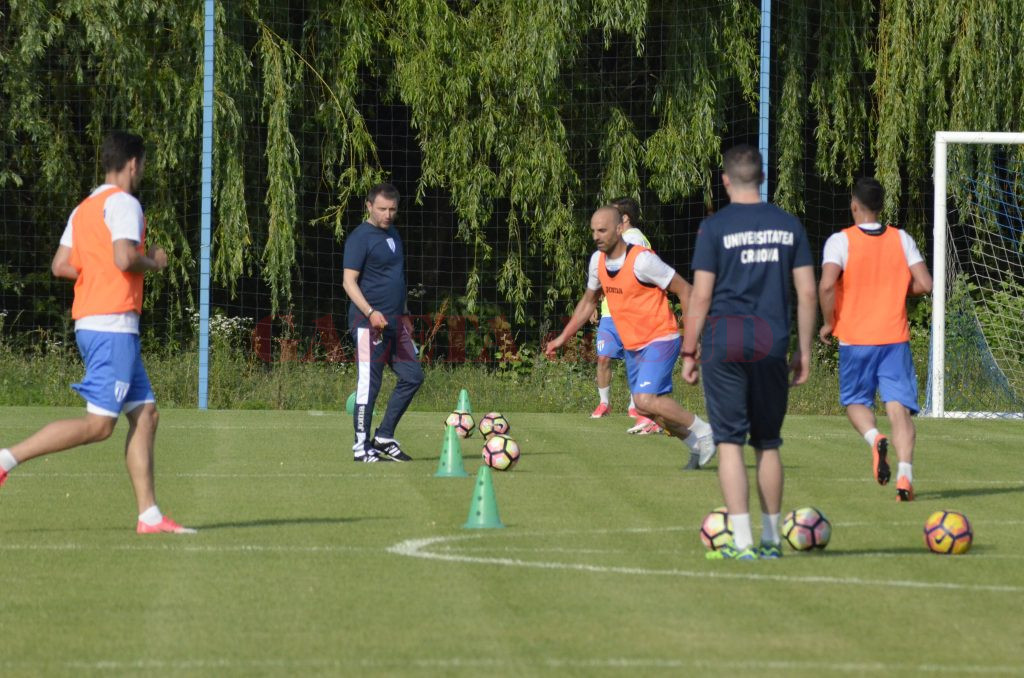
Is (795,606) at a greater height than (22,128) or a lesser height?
lesser

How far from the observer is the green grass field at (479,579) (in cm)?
568

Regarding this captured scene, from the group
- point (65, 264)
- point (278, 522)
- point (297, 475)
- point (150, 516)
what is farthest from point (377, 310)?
point (65, 264)

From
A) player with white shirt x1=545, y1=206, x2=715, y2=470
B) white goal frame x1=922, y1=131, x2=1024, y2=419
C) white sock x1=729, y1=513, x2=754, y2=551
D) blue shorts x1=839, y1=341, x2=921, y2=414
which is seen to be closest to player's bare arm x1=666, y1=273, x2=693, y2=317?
player with white shirt x1=545, y1=206, x2=715, y2=470

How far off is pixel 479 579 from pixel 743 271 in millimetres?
1825

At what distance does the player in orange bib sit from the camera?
26.9 ft

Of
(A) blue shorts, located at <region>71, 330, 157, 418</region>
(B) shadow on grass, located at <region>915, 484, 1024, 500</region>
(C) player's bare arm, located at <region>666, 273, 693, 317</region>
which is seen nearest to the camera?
(A) blue shorts, located at <region>71, 330, 157, 418</region>

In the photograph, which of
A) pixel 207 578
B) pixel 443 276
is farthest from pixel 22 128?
pixel 207 578

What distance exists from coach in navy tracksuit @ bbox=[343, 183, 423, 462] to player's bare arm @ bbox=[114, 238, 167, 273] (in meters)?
4.14

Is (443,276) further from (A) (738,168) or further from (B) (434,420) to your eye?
(A) (738,168)

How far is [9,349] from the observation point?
2128 cm

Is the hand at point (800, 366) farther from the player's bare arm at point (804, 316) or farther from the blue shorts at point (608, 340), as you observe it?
the blue shorts at point (608, 340)

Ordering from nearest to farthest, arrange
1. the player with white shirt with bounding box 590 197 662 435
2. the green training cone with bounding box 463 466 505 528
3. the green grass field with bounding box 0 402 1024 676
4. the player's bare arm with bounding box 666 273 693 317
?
1. the green grass field with bounding box 0 402 1024 676
2. the green training cone with bounding box 463 466 505 528
3. the player's bare arm with bounding box 666 273 693 317
4. the player with white shirt with bounding box 590 197 662 435

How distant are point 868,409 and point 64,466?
19.0 ft

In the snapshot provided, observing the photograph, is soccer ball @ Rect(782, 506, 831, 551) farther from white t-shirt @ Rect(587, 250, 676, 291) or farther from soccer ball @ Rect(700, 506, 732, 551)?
white t-shirt @ Rect(587, 250, 676, 291)
